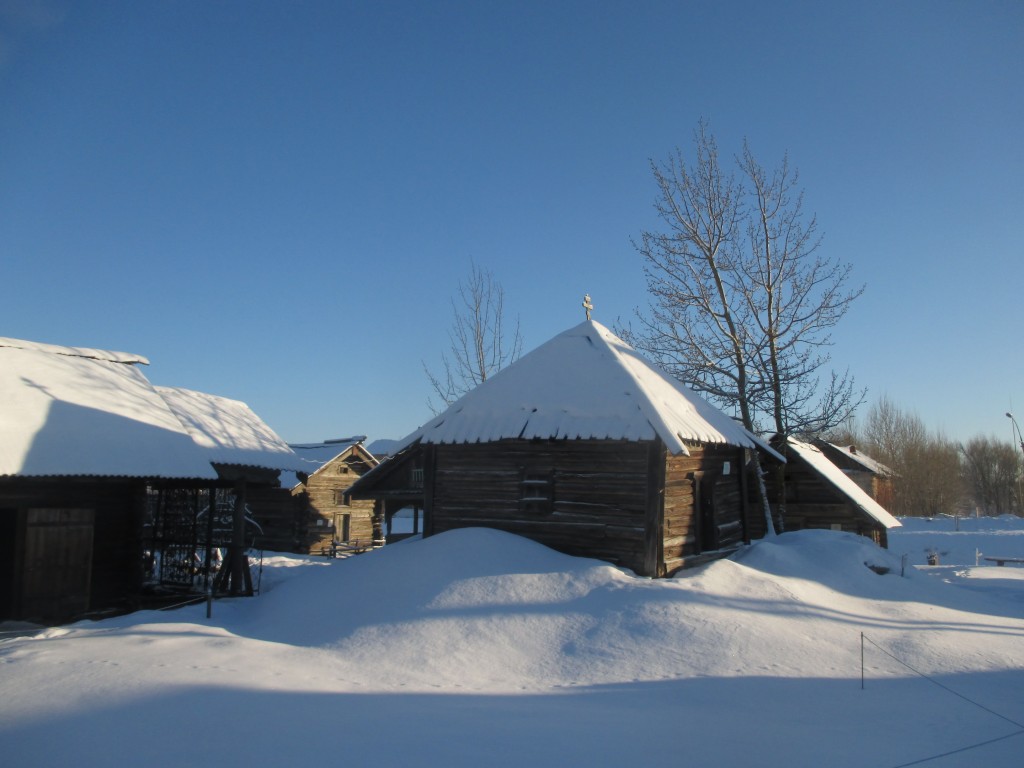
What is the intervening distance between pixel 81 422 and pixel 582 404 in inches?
380

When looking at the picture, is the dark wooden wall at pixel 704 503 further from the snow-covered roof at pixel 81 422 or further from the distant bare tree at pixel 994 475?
the distant bare tree at pixel 994 475

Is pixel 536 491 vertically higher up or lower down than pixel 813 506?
higher up

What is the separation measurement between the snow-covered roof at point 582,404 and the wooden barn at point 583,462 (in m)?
0.03

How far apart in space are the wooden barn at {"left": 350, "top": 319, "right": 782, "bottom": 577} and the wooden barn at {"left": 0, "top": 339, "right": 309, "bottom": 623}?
4509mm

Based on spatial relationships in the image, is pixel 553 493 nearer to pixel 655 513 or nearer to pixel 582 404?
pixel 582 404

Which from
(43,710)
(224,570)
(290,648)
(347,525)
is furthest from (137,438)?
(347,525)

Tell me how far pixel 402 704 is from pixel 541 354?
31.7 ft

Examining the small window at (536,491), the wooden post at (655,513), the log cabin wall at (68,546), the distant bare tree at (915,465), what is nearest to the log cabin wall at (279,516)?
the log cabin wall at (68,546)

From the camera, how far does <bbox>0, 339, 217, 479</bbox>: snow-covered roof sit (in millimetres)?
11844

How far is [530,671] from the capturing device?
349 inches

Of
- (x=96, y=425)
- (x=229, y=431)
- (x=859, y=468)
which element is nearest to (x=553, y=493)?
(x=96, y=425)

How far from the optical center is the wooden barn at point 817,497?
67.8 ft

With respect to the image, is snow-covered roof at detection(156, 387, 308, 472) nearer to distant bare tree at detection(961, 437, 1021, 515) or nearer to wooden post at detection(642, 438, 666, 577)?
wooden post at detection(642, 438, 666, 577)

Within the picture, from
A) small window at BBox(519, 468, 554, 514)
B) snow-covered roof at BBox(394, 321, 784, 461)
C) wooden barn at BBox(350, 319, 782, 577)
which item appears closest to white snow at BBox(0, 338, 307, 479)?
wooden barn at BBox(350, 319, 782, 577)
